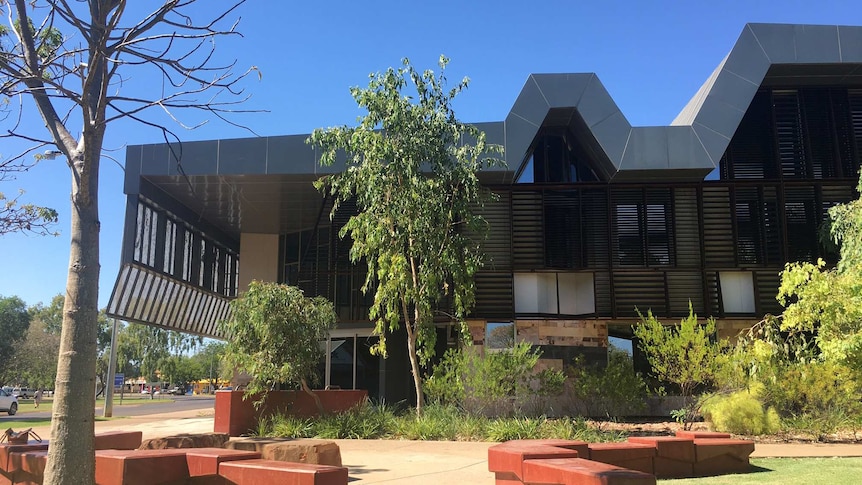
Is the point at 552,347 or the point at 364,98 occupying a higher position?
the point at 364,98

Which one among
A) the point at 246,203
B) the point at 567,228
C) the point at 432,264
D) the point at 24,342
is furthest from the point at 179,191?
the point at 24,342

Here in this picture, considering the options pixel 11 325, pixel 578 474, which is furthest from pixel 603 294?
pixel 11 325

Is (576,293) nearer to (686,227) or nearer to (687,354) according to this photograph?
(686,227)

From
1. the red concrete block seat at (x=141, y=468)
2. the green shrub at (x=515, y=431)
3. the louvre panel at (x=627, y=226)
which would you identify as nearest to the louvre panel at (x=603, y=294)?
the louvre panel at (x=627, y=226)

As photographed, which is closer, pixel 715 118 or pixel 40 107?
pixel 40 107

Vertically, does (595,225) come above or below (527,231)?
above

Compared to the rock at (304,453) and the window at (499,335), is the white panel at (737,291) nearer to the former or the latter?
the window at (499,335)

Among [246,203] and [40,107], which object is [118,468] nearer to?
[40,107]

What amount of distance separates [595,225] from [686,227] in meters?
2.76

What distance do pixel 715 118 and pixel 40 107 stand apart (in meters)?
17.3

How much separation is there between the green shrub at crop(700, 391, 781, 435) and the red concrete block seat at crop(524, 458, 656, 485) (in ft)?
30.5

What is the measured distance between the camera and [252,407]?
15.5 m

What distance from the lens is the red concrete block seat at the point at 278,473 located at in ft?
19.3

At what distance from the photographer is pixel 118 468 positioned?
6.39 meters
